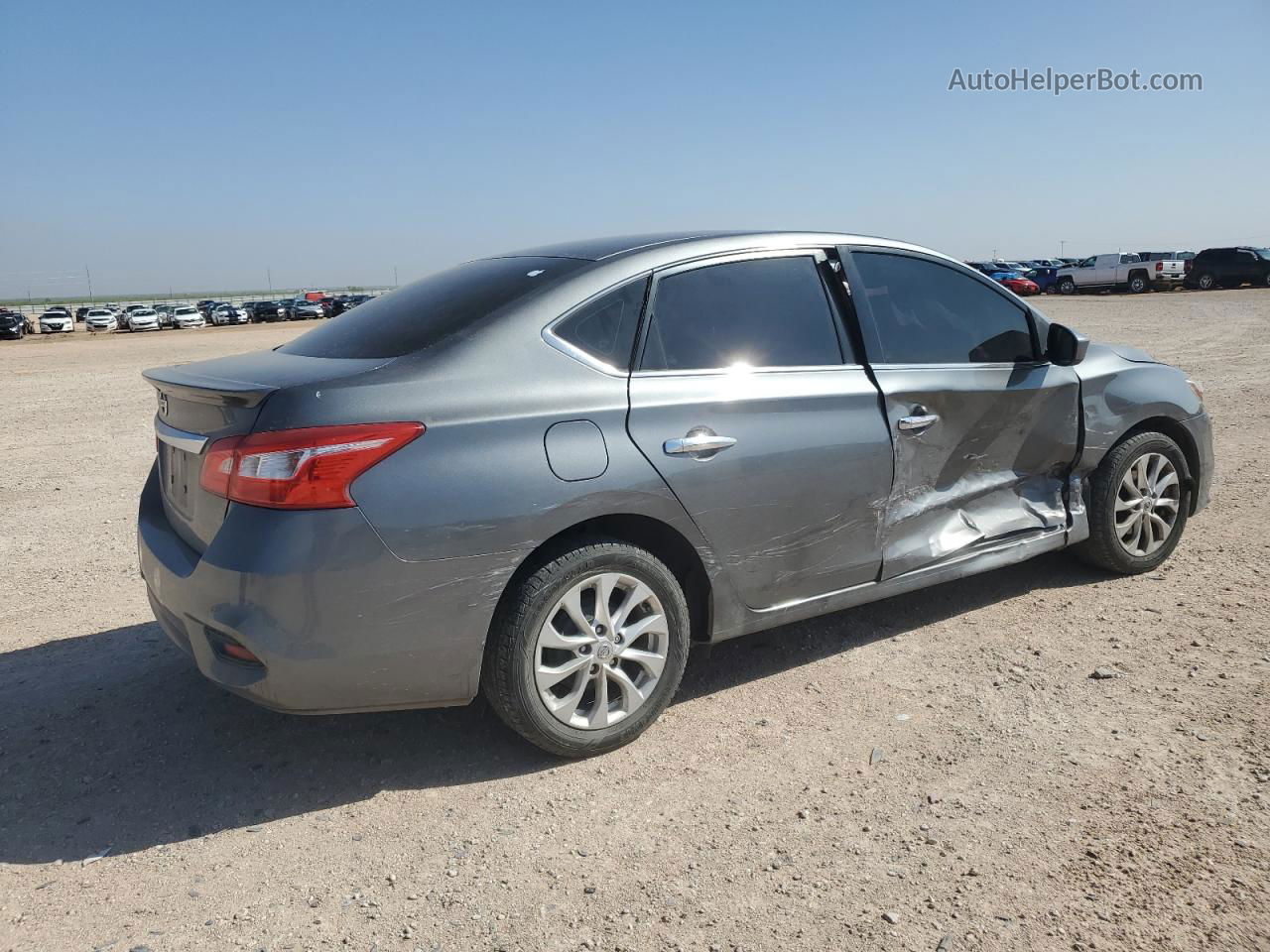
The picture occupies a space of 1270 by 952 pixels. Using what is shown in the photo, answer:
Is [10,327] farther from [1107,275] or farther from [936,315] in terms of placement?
[936,315]

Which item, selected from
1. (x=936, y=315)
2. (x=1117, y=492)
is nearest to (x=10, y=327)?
(x=936, y=315)

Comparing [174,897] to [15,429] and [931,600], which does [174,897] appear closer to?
[931,600]

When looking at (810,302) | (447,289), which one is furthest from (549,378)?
(810,302)

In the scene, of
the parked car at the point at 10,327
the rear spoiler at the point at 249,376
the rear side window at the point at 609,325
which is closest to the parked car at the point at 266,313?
the parked car at the point at 10,327

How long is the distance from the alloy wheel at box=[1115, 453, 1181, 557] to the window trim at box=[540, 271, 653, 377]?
2.76m

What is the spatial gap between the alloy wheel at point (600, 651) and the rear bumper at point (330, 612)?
231mm

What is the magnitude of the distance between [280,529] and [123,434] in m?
8.88

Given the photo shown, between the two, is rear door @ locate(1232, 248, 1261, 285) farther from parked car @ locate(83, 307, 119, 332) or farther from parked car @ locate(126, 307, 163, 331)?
parked car @ locate(83, 307, 119, 332)

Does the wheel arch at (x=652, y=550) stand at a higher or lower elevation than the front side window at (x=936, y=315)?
lower

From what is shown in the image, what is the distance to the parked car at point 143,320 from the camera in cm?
5806

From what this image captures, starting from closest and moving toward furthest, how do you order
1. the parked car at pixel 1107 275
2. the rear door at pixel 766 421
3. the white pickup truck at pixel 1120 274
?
the rear door at pixel 766 421 < the white pickup truck at pixel 1120 274 < the parked car at pixel 1107 275

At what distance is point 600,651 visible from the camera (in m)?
3.30

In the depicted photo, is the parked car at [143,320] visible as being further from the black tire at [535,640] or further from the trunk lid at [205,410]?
the black tire at [535,640]

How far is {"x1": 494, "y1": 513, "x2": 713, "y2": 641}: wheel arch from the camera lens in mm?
3193
